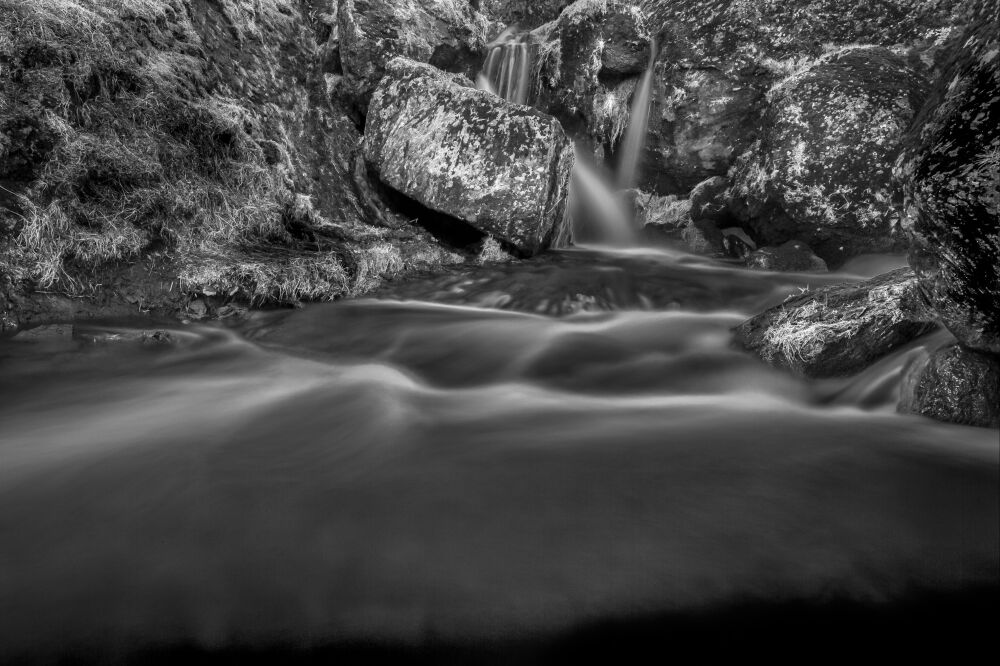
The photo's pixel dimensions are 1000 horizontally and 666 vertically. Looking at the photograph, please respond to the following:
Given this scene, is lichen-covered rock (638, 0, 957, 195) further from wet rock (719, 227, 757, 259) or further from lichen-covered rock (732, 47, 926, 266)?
wet rock (719, 227, 757, 259)

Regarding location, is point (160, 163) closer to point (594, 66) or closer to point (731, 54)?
point (594, 66)

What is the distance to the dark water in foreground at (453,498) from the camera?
1.63 metres

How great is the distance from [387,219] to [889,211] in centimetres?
576

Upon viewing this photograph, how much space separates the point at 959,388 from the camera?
108 inches

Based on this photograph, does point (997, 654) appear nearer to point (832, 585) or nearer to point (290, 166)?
point (832, 585)

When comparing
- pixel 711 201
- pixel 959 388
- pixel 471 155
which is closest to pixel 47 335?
pixel 471 155

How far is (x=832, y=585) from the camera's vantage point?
169cm

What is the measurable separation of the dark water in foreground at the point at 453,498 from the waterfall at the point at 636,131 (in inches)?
238

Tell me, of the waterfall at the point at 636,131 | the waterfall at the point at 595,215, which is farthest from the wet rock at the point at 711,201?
the waterfall at the point at 636,131

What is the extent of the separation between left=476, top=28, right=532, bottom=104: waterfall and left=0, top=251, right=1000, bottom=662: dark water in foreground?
7008mm

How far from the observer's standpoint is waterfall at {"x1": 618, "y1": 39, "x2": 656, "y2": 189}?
9203 millimetres

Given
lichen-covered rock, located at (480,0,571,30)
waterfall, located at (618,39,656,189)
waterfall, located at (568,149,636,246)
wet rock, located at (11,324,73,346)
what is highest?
lichen-covered rock, located at (480,0,571,30)

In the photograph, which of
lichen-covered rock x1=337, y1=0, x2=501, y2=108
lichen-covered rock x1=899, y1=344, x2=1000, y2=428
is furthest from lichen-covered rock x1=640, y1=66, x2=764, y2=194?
lichen-covered rock x1=899, y1=344, x2=1000, y2=428

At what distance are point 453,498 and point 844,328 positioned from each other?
2.78 meters
